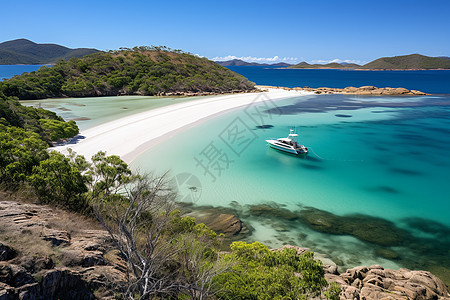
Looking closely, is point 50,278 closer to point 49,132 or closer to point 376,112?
point 49,132

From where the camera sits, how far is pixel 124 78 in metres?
65.2

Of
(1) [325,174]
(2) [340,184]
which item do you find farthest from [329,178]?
(2) [340,184]

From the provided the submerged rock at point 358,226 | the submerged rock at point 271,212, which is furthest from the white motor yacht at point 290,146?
the submerged rock at point 271,212

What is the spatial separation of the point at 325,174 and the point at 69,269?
1973cm

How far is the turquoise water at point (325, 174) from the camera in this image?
13.7m

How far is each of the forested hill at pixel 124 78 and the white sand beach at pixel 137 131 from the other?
78.2 feet

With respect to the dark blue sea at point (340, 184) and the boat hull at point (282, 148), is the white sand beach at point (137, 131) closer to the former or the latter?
the dark blue sea at point (340, 184)

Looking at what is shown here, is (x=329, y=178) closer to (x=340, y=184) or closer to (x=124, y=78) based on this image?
(x=340, y=184)

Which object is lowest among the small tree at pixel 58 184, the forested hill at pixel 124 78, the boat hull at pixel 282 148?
the boat hull at pixel 282 148

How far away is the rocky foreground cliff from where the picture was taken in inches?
221

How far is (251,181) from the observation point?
19766 mm

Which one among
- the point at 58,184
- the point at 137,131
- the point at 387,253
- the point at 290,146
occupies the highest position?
the point at 137,131

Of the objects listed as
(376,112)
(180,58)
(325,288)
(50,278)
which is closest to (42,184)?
(50,278)

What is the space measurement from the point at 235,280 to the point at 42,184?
953cm
